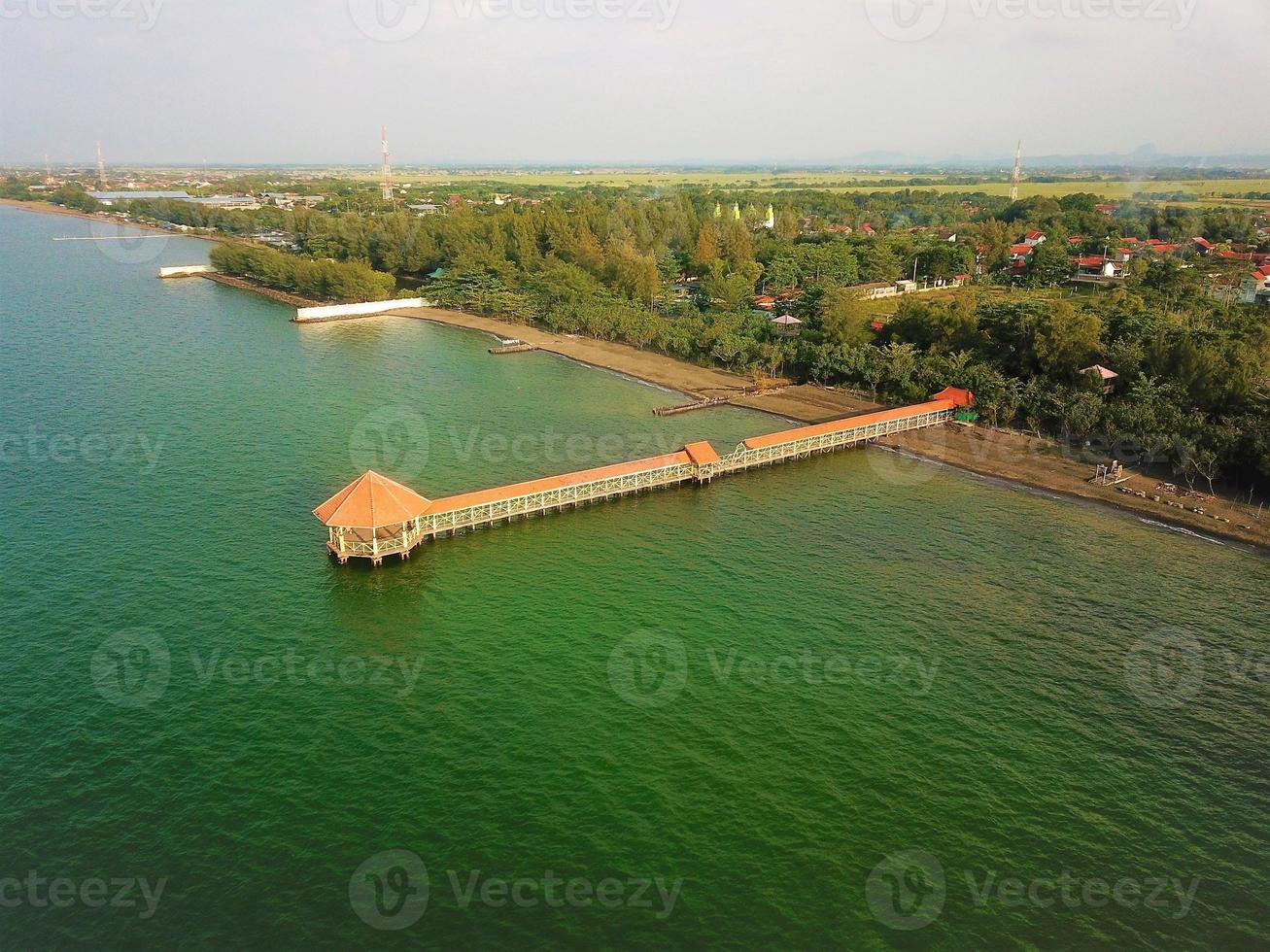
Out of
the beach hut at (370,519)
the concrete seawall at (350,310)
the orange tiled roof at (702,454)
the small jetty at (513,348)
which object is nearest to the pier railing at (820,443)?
the orange tiled roof at (702,454)

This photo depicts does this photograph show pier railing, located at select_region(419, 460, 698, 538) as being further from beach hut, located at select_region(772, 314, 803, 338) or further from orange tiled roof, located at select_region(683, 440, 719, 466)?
beach hut, located at select_region(772, 314, 803, 338)

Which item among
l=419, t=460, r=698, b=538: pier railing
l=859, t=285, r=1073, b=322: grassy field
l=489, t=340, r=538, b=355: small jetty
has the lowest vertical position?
l=419, t=460, r=698, b=538: pier railing

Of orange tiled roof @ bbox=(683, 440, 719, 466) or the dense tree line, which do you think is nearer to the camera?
orange tiled roof @ bbox=(683, 440, 719, 466)

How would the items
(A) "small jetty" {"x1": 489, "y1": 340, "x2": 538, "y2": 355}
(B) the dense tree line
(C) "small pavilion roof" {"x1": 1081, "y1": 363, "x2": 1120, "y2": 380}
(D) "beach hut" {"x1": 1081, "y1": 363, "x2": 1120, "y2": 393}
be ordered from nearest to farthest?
(B) the dense tree line, (D) "beach hut" {"x1": 1081, "y1": 363, "x2": 1120, "y2": 393}, (C) "small pavilion roof" {"x1": 1081, "y1": 363, "x2": 1120, "y2": 380}, (A) "small jetty" {"x1": 489, "y1": 340, "x2": 538, "y2": 355}

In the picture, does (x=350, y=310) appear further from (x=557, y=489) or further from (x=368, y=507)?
(x=368, y=507)

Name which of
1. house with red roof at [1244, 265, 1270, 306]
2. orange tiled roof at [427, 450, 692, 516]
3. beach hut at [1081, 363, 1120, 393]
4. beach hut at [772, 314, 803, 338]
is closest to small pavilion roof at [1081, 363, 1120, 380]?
beach hut at [1081, 363, 1120, 393]

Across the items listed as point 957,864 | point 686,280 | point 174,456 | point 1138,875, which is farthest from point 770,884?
point 686,280
